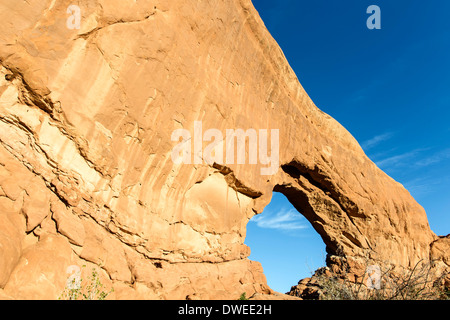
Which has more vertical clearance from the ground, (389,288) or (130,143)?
(130,143)

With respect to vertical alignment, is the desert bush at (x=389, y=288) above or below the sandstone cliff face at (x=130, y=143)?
below

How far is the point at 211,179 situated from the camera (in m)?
12.1

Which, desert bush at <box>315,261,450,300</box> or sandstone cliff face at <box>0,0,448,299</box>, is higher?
sandstone cliff face at <box>0,0,448,299</box>

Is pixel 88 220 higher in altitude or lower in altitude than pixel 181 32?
lower

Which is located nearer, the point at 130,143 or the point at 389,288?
the point at 389,288

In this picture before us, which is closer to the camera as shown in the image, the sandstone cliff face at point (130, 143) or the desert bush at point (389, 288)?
the sandstone cliff face at point (130, 143)

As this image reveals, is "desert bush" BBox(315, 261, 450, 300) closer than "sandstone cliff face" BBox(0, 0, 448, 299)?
No

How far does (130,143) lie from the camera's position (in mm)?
9125

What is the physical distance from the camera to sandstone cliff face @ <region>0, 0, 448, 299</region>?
6.71 metres

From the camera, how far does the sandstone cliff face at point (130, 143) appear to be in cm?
671
